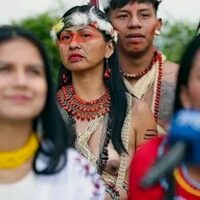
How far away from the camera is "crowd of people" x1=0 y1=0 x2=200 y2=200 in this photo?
2674 millimetres

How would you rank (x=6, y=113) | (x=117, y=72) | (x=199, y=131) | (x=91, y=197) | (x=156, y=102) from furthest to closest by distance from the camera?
(x=156, y=102) → (x=117, y=72) → (x=91, y=197) → (x=6, y=113) → (x=199, y=131)

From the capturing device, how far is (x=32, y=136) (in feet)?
9.21

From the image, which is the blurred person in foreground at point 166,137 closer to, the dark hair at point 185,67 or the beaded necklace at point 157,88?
the dark hair at point 185,67

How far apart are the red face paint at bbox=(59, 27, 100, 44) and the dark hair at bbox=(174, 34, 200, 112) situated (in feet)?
5.38

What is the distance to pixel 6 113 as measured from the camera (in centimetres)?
269

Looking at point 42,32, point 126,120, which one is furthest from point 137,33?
point 42,32

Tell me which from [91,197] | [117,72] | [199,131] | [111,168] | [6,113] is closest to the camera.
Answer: [199,131]

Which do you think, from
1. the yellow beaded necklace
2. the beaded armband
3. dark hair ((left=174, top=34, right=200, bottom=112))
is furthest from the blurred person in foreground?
the beaded armband

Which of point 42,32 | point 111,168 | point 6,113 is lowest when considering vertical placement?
point 42,32

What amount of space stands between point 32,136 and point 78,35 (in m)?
1.51

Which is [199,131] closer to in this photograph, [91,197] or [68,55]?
[91,197]

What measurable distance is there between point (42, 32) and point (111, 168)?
420 inches

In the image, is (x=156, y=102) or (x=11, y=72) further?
(x=156, y=102)

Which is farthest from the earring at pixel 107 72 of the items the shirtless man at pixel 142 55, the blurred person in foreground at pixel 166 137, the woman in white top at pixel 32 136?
the blurred person in foreground at pixel 166 137
